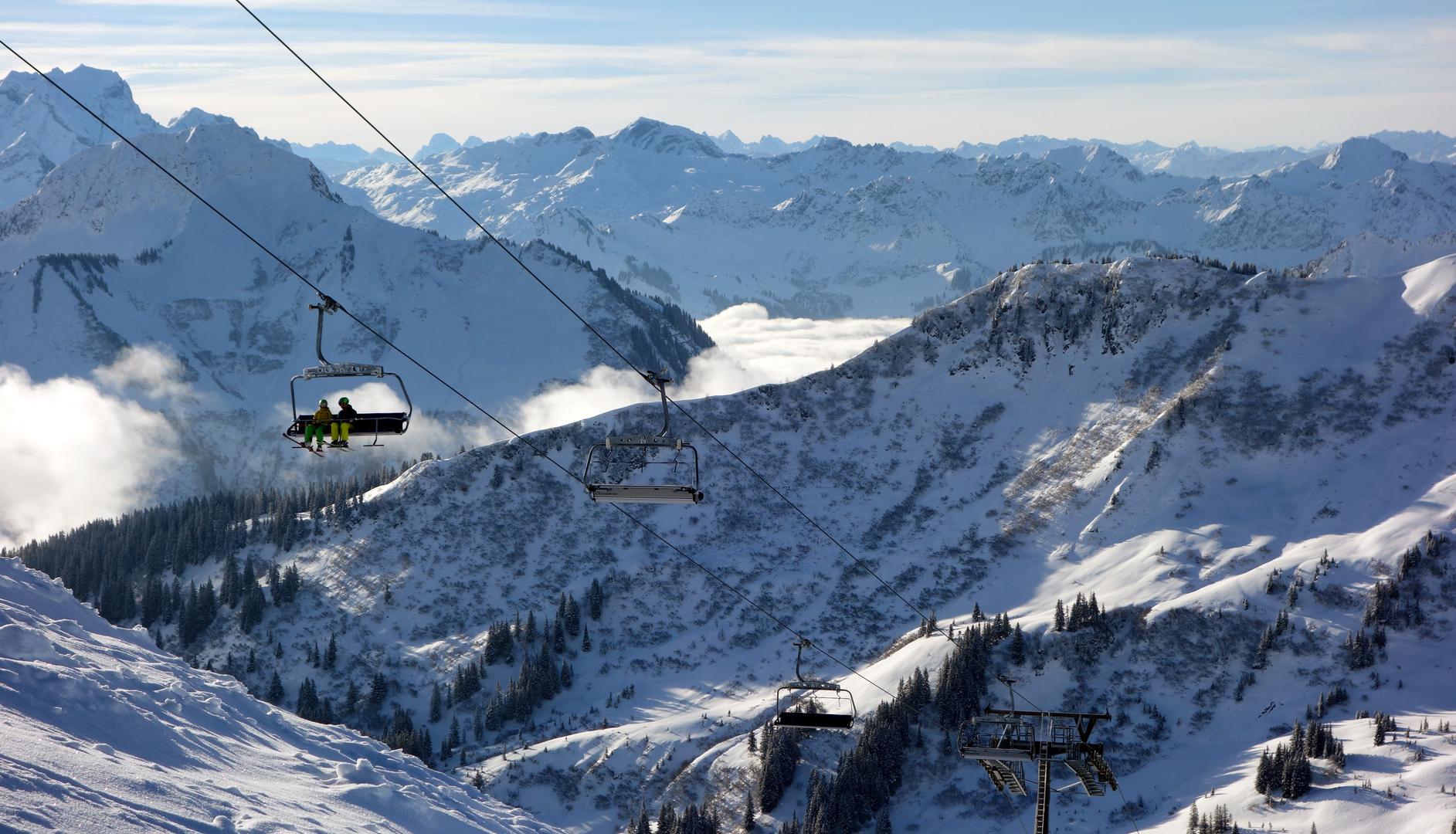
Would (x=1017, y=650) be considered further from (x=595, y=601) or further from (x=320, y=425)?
(x=320, y=425)

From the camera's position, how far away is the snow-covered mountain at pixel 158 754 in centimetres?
4297

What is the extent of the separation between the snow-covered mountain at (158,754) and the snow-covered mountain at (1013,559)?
4585 cm

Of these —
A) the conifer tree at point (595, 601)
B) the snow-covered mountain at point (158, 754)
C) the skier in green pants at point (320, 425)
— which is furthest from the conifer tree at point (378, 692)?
the skier in green pants at point (320, 425)

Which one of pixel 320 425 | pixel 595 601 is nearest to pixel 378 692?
pixel 595 601

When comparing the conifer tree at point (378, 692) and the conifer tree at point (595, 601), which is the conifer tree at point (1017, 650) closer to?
the conifer tree at point (595, 601)

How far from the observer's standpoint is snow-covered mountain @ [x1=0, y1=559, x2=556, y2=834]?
43.0 metres

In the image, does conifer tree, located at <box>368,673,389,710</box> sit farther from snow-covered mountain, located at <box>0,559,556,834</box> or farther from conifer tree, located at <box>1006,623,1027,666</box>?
conifer tree, located at <box>1006,623,1027,666</box>

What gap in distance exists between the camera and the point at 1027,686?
114938 mm

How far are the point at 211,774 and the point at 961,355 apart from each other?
435 feet

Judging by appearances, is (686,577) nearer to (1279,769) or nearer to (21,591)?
(1279,769)

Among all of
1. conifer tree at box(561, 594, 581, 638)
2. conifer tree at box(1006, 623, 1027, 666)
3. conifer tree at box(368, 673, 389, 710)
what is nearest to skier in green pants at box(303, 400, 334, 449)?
conifer tree at box(1006, 623, 1027, 666)

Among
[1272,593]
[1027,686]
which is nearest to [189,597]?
[1027,686]

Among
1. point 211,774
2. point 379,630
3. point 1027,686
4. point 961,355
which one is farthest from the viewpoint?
point 961,355

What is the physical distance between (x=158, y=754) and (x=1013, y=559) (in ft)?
345
